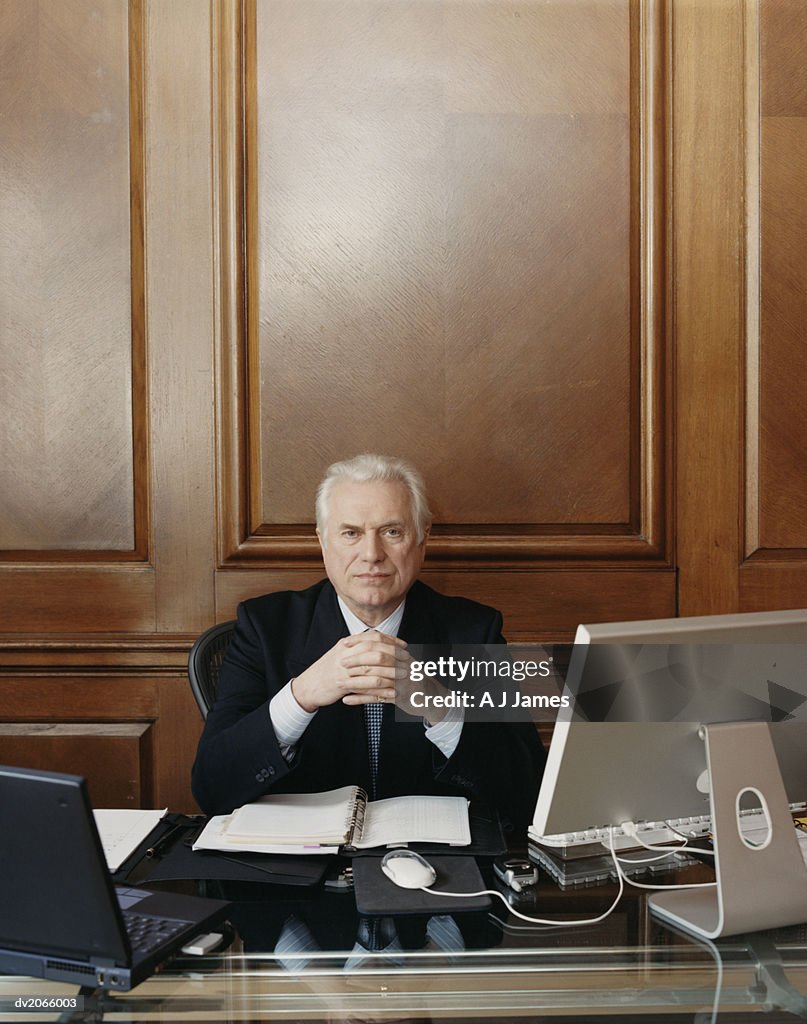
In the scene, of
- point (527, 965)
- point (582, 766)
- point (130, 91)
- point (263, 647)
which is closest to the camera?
point (527, 965)

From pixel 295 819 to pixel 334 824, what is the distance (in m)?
0.08

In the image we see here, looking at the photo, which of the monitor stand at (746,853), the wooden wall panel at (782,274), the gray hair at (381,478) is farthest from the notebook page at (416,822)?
the wooden wall panel at (782,274)

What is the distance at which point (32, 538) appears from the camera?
2.62 m

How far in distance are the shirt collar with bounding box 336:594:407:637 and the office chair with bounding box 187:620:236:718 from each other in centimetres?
36

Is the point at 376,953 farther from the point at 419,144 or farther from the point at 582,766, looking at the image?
the point at 419,144

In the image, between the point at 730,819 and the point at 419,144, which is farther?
the point at 419,144

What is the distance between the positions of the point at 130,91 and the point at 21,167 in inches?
13.9

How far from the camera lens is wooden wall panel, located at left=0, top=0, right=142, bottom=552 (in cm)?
256

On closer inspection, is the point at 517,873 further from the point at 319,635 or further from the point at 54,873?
the point at 319,635

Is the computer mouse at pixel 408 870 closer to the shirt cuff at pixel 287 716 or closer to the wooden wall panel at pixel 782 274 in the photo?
the shirt cuff at pixel 287 716

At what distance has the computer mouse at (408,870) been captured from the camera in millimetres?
1366

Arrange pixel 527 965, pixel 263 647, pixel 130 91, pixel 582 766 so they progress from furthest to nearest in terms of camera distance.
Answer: pixel 130 91
pixel 263 647
pixel 582 766
pixel 527 965

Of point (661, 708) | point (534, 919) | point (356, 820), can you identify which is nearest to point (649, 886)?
point (534, 919)

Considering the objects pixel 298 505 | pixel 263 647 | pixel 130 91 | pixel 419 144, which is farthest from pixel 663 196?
pixel 263 647
